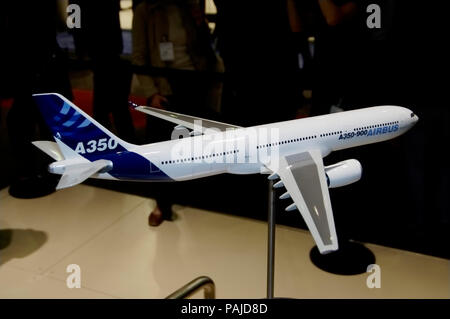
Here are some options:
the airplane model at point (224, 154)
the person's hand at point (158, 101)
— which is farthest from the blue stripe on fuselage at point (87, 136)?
the person's hand at point (158, 101)

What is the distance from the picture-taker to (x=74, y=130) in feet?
6.82

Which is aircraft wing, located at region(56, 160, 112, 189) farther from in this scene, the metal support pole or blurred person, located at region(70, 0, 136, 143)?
the metal support pole

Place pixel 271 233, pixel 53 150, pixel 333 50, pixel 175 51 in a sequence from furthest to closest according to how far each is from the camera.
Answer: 1. pixel 175 51
2. pixel 333 50
3. pixel 271 233
4. pixel 53 150

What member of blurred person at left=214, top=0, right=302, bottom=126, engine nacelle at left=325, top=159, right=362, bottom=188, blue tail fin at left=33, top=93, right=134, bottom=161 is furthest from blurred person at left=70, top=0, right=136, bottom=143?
engine nacelle at left=325, top=159, right=362, bottom=188

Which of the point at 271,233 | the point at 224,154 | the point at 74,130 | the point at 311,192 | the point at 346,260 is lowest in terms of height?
the point at 346,260

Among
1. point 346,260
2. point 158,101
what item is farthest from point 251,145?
point 346,260

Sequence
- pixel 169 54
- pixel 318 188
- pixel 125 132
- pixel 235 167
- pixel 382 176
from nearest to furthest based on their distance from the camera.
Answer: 1. pixel 318 188
2. pixel 235 167
3. pixel 125 132
4. pixel 169 54
5. pixel 382 176

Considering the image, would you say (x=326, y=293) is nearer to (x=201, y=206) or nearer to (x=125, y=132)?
(x=201, y=206)

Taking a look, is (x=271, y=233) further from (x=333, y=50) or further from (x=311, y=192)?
(x=333, y=50)

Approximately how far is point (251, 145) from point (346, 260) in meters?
1.80

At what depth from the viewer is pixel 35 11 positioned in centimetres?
299

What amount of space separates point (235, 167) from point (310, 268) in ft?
5.29

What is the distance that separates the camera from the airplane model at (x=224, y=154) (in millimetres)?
2037
